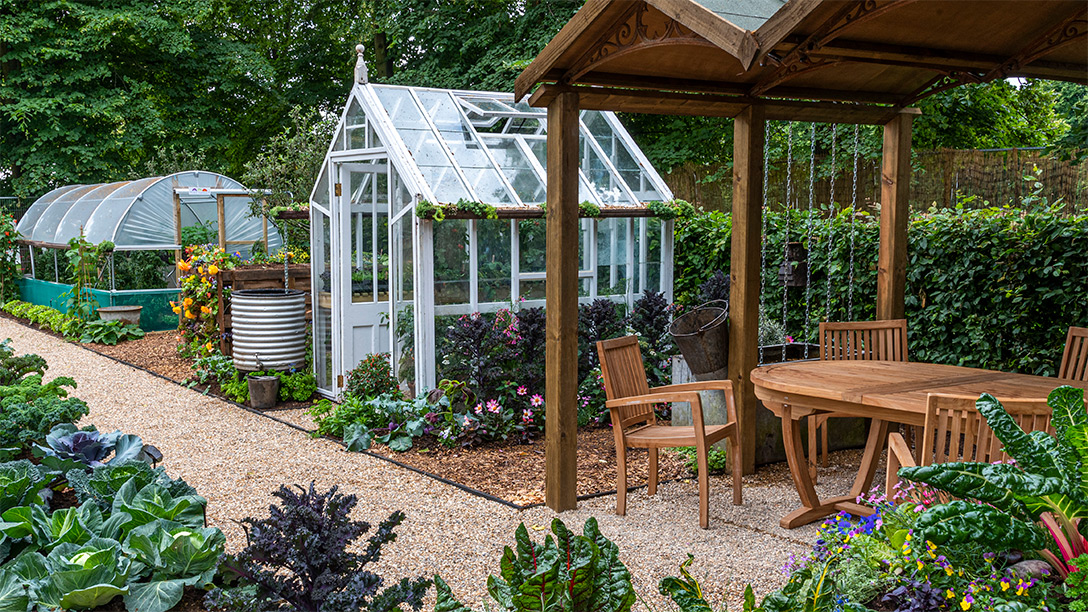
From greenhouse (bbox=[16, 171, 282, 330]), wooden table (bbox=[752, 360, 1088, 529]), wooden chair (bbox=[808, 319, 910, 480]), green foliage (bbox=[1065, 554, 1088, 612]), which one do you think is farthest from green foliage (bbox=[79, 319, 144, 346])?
green foliage (bbox=[1065, 554, 1088, 612])

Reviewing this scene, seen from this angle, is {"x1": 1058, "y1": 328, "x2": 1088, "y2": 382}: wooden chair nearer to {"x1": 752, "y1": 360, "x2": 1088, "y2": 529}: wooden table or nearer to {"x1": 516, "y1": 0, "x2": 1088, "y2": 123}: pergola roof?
{"x1": 752, "y1": 360, "x2": 1088, "y2": 529}: wooden table

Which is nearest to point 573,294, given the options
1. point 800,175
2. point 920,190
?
point 920,190

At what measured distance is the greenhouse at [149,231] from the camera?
530 inches

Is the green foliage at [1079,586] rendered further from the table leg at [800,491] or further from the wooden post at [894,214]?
the wooden post at [894,214]

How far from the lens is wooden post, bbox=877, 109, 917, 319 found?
6.07 m

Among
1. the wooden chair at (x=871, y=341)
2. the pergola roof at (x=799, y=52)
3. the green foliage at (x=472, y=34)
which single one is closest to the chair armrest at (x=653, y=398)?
the wooden chair at (x=871, y=341)

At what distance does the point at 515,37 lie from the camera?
1511 centimetres

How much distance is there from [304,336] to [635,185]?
3.48 m

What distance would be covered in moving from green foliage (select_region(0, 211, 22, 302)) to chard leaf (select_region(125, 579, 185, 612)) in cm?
1532

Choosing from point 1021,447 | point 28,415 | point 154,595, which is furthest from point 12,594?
point 1021,447

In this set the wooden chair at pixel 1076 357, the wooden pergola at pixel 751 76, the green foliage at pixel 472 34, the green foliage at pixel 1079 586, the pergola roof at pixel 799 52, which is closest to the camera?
the green foliage at pixel 1079 586

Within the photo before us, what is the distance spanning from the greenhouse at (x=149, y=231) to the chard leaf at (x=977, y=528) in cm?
1133

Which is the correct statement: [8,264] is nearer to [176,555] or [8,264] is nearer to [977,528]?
[176,555]

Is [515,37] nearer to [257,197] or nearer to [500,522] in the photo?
[257,197]
